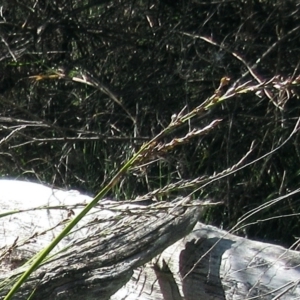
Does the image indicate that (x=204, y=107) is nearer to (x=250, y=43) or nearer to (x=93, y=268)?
(x=93, y=268)

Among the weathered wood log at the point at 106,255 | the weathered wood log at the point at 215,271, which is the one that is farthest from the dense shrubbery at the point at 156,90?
the weathered wood log at the point at 106,255

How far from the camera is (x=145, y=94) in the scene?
3.30 meters

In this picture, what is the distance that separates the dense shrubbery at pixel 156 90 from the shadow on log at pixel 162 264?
90 cm

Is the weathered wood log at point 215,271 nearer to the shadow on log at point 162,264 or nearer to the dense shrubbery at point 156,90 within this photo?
the shadow on log at point 162,264

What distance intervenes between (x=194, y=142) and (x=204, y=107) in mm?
2374

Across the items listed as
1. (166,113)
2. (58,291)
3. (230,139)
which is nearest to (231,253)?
(58,291)

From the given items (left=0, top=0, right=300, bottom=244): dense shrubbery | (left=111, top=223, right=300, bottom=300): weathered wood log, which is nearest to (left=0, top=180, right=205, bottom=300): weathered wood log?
(left=111, top=223, right=300, bottom=300): weathered wood log

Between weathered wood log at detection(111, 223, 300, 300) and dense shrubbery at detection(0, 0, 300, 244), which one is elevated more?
dense shrubbery at detection(0, 0, 300, 244)

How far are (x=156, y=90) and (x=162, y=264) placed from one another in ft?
4.47

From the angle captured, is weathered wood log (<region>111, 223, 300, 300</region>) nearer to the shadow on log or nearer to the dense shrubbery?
the shadow on log

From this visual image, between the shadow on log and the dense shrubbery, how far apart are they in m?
0.90

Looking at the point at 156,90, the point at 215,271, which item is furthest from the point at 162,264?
the point at 156,90

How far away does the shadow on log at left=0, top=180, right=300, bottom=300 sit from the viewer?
1685 mm

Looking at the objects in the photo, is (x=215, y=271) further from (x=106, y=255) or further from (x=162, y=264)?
(x=106, y=255)
